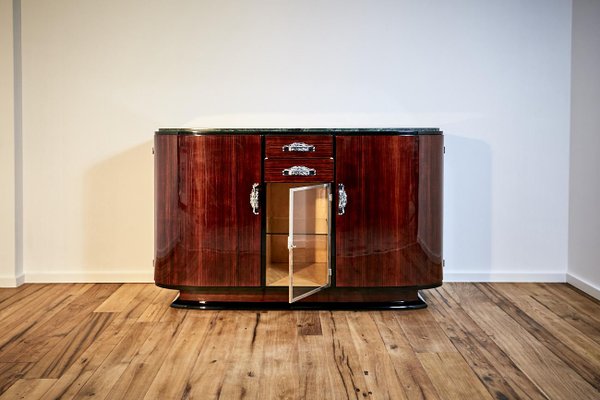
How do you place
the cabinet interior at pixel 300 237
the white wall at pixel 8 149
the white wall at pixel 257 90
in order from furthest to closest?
the white wall at pixel 257 90, the white wall at pixel 8 149, the cabinet interior at pixel 300 237

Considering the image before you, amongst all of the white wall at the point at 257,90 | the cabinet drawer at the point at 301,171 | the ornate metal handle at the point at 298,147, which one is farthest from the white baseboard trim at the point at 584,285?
the ornate metal handle at the point at 298,147

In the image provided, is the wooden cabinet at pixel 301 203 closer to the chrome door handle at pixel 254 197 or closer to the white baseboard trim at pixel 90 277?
the chrome door handle at pixel 254 197

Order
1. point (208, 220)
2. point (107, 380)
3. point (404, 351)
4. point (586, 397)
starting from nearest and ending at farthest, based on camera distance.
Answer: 1. point (586, 397)
2. point (107, 380)
3. point (404, 351)
4. point (208, 220)

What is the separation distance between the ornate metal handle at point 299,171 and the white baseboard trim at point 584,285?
169 cm

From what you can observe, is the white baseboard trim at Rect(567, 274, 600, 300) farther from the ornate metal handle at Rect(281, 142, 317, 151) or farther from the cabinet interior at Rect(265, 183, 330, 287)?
the ornate metal handle at Rect(281, 142, 317, 151)

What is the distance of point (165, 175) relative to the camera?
10.5 ft

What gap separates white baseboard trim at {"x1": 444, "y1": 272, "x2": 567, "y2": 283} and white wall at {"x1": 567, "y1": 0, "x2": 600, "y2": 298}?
118mm

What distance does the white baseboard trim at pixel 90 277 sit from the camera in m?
3.82

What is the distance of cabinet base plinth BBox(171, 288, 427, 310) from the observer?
322 cm

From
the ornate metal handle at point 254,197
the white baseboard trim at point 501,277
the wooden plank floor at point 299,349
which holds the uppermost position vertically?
the ornate metal handle at point 254,197

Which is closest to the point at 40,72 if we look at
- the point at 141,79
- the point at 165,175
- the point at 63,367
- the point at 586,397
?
the point at 141,79

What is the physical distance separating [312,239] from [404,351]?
0.95 meters

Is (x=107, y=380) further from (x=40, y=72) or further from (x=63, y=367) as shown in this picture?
(x=40, y=72)

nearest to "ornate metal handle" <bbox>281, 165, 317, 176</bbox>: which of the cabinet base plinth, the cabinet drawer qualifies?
the cabinet drawer
